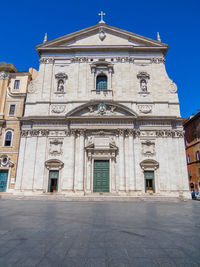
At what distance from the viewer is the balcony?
24344mm

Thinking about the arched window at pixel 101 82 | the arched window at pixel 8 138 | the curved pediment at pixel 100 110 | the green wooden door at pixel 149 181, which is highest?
the arched window at pixel 101 82

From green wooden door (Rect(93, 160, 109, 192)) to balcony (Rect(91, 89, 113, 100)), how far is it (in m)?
8.25

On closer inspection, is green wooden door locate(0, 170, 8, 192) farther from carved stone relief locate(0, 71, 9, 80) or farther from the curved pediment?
carved stone relief locate(0, 71, 9, 80)

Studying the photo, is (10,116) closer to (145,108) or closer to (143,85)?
(145,108)

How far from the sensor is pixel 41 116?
2286 centimetres

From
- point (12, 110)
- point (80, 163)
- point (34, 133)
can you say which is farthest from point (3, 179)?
point (80, 163)

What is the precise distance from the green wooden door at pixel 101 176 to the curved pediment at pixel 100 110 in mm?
5767

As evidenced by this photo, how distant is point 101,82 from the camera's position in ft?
84.8

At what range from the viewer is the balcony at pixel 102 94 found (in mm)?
24344

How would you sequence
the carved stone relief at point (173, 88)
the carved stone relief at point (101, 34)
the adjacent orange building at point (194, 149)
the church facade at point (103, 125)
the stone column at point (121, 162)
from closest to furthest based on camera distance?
1. the stone column at point (121, 162)
2. the church facade at point (103, 125)
3. the carved stone relief at point (173, 88)
4. the carved stone relief at point (101, 34)
5. the adjacent orange building at point (194, 149)

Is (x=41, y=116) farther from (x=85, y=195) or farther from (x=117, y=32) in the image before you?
(x=117, y=32)

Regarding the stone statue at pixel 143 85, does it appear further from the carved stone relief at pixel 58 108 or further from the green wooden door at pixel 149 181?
the green wooden door at pixel 149 181

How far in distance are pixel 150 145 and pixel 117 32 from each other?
17.2 m

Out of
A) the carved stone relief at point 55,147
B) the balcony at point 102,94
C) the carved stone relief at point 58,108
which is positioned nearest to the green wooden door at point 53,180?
the carved stone relief at point 55,147
